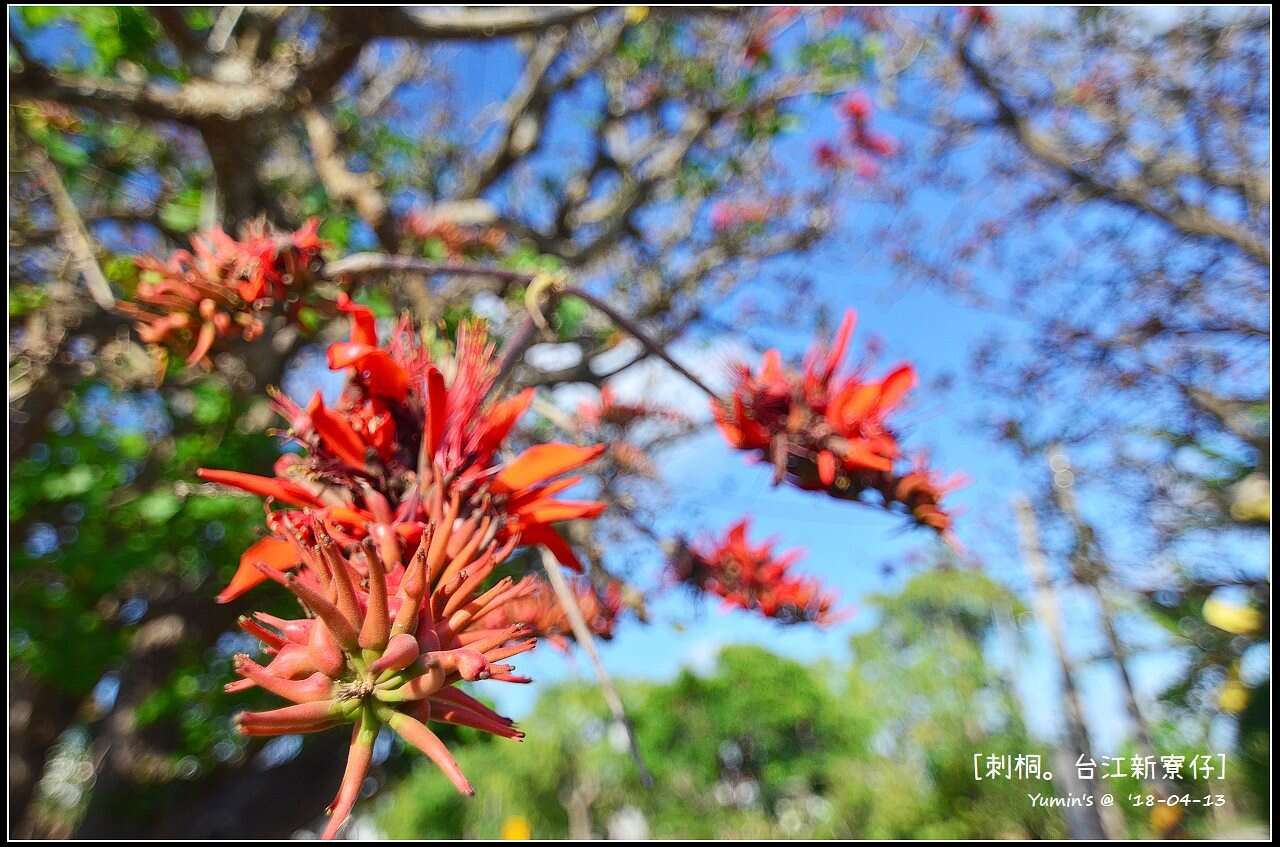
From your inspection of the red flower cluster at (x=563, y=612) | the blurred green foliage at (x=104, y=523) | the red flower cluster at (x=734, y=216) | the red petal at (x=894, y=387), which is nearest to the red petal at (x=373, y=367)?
the red petal at (x=894, y=387)

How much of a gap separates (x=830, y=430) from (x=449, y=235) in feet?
7.44

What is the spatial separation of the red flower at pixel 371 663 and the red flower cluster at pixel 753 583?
1.04 m

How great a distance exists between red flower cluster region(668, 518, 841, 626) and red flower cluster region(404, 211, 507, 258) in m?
1.89

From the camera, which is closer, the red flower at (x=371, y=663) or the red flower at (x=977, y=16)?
the red flower at (x=371, y=663)

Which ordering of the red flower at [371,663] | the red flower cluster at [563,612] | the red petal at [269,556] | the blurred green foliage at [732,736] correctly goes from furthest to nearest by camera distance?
the blurred green foliage at [732,736], the red flower cluster at [563,612], the red petal at [269,556], the red flower at [371,663]

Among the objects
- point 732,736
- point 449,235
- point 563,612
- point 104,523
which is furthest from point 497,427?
point 732,736

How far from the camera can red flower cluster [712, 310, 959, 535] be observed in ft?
3.35

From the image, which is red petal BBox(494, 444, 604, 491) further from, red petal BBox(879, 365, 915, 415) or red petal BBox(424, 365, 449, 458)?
red petal BBox(879, 365, 915, 415)

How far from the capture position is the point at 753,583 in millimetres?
1540

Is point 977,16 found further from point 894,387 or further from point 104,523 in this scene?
point 104,523

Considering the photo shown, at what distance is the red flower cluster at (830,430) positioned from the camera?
3.35ft

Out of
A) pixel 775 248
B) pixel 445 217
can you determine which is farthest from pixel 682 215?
pixel 445 217

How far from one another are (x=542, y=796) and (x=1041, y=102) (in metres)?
21.5

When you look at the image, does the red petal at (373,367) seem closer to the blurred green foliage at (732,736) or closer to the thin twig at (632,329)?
the thin twig at (632,329)
